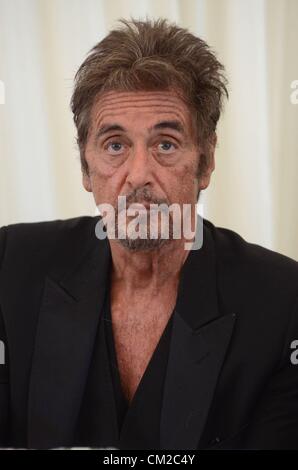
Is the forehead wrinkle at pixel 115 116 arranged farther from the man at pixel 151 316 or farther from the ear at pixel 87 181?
the ear at pixel 87 181

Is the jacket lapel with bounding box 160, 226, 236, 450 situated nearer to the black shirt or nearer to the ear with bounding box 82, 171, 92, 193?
the black shirt

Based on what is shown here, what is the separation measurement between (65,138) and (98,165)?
559 millimetres

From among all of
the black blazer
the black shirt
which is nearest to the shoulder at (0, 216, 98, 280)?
the black blazer

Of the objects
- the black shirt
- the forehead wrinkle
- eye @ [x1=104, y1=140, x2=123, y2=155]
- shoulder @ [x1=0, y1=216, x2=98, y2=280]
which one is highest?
the forehead wrinkle

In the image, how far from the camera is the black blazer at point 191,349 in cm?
110

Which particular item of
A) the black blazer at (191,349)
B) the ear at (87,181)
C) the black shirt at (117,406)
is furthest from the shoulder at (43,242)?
the black shirt at (117,406)

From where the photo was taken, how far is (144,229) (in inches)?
44.0

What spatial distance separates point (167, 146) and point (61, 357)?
481 millimetres

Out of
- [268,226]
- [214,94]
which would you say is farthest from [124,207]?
[268,226]

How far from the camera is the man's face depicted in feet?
3.59

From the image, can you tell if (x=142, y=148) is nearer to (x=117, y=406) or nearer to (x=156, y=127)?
(x=156, y=127)

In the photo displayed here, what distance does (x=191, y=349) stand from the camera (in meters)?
1.12

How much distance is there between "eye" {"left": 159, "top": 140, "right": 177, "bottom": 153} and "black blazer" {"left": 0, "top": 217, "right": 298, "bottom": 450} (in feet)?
0.81

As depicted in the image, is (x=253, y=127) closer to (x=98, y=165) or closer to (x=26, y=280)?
(x=98, y=165)
